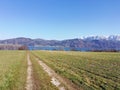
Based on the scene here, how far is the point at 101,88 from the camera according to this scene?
12070 mm

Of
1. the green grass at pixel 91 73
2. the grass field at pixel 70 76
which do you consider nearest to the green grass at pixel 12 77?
the grass field at pixel 70 76

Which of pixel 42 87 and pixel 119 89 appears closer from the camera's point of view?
pixel 119 89

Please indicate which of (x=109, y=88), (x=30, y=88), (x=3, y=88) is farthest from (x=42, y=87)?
(x=109, y=88)

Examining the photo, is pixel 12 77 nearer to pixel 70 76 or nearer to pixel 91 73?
pixel 70 76

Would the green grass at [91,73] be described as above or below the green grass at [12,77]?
below

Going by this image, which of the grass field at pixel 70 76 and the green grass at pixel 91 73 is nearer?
the grass field at pixel 70 76

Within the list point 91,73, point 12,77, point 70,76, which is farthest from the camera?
point 91,73

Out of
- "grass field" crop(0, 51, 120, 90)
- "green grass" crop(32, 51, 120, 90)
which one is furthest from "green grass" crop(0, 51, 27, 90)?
"green grass" crop(32, 51, 120, 90)

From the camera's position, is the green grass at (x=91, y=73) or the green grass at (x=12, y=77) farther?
the green grass at (x=91, y=73)

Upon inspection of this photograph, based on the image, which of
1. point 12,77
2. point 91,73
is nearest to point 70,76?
point 91,73

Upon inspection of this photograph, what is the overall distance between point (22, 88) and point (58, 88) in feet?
8.54

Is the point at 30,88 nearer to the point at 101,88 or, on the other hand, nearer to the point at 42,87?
the point at 42,87

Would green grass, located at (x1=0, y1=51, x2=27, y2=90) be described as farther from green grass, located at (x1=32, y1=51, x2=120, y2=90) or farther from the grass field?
green grass, located at (x1=32, y1=51, x2=120, y2=90)

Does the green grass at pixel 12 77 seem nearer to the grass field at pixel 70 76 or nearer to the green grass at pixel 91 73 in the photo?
the grass field at pixel 70 76
